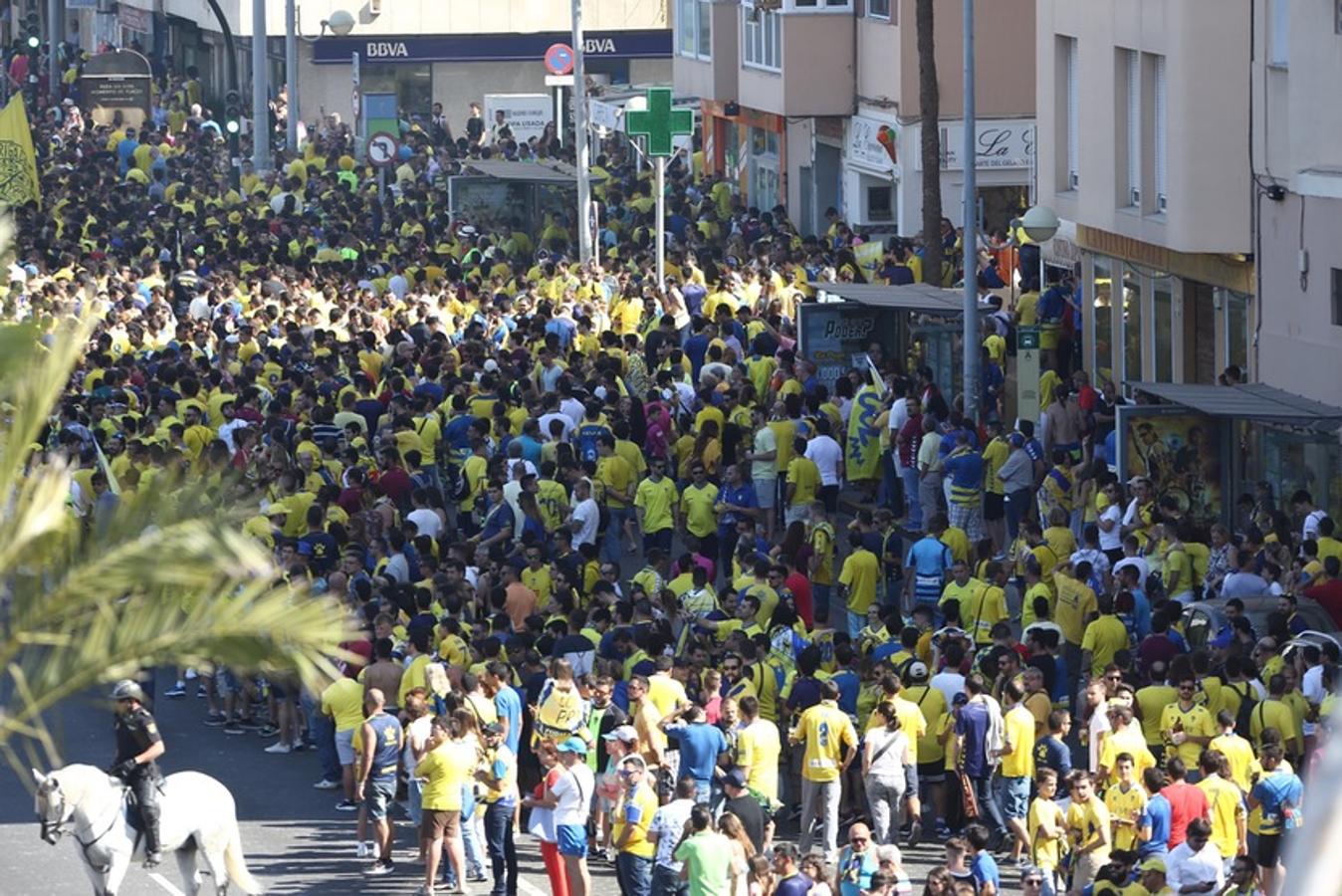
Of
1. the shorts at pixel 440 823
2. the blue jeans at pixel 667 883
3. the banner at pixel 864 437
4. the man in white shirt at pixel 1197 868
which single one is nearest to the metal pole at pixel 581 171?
the banner at pixel 864 437

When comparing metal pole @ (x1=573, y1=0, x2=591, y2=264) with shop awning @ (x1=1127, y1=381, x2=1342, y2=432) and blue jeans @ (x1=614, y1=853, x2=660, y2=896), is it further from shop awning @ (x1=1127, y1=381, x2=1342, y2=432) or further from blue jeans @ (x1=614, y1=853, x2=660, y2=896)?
blue jeans @ (x1=614, y1=853, x2=660, y2=896)

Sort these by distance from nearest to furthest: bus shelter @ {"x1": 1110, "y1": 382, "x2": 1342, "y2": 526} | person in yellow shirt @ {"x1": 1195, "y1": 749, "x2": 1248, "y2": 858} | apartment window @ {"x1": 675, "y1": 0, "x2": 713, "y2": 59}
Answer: person in yellow shirt @ {"x1": 1195, "y1": 749, "x2": 1248, "y2": 858}
bus shelter @ {"x1": 1110, "y1": 382, "x2": 1342, "y2": 526}
apartment window @ {"x1": 675, "y1": 0, "x2": 713, "y2": 59}

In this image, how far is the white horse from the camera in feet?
51.1

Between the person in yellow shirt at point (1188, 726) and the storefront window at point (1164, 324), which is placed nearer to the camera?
the person in yellow shirt at point (1188, 726)

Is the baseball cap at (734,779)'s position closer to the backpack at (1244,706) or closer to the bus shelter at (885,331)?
the backpack at (1244,706)

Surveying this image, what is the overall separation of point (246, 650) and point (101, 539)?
0.50 metres

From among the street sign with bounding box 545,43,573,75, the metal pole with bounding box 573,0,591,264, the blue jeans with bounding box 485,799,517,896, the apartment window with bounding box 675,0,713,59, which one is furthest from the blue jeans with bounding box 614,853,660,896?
the apartment window with bounding box 675,0,713,59

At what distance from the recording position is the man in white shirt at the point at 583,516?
21.8 m

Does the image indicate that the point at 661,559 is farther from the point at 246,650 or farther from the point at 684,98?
the point at 684,98

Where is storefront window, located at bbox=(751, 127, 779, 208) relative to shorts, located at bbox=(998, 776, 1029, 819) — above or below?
above

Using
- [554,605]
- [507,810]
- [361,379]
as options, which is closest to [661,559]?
[554,605]

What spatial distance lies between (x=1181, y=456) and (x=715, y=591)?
458 cm

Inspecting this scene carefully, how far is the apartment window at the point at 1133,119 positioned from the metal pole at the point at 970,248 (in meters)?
1.83

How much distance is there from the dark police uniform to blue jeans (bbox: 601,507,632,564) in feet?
25.2
